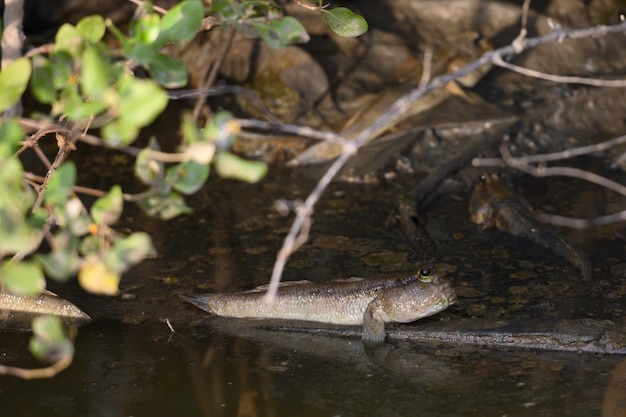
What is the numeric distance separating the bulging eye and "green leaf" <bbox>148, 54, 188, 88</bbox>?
1.97m

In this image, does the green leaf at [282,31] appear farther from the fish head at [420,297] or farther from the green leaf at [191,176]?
the fish head at [420,297]

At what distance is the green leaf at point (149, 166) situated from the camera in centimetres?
218

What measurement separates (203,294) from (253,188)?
1782mm

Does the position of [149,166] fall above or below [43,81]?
below

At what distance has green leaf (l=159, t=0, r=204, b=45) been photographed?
7.02 feet

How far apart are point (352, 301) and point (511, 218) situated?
59.6 inches

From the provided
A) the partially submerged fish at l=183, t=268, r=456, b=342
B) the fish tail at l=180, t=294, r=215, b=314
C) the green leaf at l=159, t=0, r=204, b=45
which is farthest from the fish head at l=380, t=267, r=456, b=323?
the green leaf at l=159, t=0, r=204, b=45

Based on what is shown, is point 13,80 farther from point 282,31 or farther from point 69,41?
point 282,31

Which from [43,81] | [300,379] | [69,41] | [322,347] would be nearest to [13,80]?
[43,81]

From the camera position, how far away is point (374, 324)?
3957 mm

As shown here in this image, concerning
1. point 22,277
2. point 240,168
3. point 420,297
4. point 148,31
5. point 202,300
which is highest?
point 148,31

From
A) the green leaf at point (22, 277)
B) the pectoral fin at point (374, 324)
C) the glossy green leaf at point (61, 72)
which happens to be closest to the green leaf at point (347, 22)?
the glossy green leaf at point (61, 72)

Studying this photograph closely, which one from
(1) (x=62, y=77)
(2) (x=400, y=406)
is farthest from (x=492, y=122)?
(1) (x=62, y=77)

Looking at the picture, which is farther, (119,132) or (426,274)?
(426,274)
